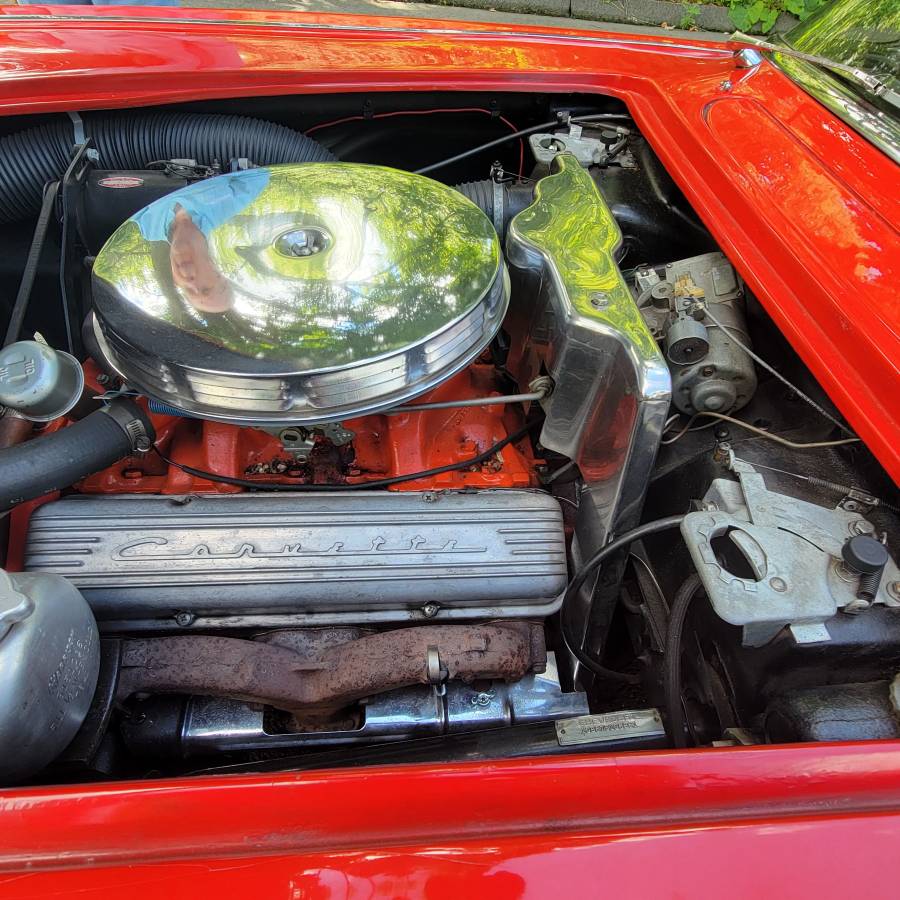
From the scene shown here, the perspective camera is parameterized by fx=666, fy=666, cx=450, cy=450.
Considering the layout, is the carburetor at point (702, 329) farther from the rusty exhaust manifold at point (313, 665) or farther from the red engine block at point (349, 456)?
the rusty exhaust manifold at point (313, 665)

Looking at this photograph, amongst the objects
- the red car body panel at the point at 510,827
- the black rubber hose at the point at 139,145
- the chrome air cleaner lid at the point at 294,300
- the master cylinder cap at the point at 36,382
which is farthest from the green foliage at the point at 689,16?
the master cylinder cap at the point at 36,382

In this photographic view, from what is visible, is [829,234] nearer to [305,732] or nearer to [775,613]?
[775,613]

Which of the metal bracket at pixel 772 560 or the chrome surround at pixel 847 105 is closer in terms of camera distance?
the metal bracket at pixel 772 560

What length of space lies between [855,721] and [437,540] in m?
0.56

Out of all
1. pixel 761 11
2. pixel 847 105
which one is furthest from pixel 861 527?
pixel 761 11

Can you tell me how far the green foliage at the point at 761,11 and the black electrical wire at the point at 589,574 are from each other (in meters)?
4.44

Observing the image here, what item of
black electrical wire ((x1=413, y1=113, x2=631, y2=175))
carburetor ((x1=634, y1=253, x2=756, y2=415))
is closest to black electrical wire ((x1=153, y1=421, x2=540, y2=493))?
carburetor ((x1=634, y1=253, x2=756, y2=415))

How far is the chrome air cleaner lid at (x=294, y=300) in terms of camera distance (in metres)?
0.87

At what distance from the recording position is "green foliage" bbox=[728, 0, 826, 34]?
4.16 meters

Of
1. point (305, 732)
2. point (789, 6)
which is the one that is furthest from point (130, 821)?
point (789, 6)

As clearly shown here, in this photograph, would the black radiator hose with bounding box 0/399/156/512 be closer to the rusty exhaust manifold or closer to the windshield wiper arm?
the rusty exhaust manifold

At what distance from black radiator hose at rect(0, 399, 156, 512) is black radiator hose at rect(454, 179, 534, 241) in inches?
28.0

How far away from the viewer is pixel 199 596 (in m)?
0.94

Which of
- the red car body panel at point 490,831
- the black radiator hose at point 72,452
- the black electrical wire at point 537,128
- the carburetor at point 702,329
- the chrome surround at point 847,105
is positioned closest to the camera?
the red car body panel at point 490,831
